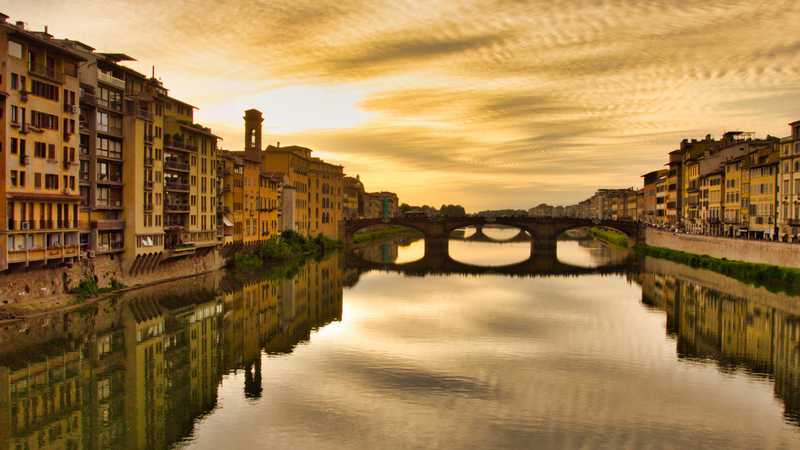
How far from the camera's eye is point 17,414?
78.8ft

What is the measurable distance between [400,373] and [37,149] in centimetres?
2526

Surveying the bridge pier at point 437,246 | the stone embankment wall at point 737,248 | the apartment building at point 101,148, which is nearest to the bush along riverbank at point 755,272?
the stone embankment wall at point 737,248

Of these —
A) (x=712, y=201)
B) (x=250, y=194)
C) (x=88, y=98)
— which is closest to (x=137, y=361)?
(x=88, y=98)

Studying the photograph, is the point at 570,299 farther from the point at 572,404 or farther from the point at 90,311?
the point at 90,311

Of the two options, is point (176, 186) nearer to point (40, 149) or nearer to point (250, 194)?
point (40, 149)

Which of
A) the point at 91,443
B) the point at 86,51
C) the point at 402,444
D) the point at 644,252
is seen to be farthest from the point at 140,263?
the point at 644,252

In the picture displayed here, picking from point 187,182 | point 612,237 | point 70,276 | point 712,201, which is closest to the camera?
point 70,276

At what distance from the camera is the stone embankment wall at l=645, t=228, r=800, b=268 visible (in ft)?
193

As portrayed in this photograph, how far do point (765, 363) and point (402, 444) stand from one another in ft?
65.7

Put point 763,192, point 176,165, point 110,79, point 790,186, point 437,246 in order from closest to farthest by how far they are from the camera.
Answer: point 110,79 → point 176,165 → point 790,186 → point 763,192 → point 437,246

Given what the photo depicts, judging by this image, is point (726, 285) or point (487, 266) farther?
point (487, 266)

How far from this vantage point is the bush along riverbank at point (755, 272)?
5516 centimetres

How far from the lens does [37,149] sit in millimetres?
40000

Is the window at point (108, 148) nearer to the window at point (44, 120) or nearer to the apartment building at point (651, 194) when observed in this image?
the window at point (44, 120)
